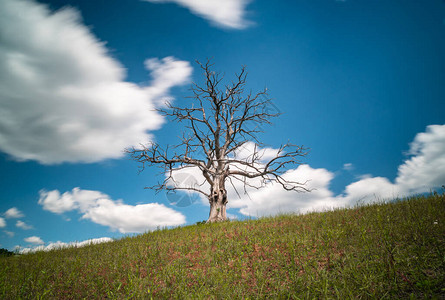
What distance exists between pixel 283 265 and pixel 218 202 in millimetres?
11655

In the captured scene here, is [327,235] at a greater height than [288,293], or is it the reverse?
[327,235]

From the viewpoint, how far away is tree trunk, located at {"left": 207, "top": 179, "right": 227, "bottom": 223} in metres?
18.6

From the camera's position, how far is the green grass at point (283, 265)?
580cm

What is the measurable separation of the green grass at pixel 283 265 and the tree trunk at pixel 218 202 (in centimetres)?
731

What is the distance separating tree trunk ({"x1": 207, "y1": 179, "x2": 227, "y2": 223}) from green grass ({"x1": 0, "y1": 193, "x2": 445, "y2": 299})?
24.0 feet

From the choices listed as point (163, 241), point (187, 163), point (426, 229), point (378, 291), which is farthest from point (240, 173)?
point (378, 291)

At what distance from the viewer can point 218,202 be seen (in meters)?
19.0

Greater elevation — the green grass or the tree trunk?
the tree trunk

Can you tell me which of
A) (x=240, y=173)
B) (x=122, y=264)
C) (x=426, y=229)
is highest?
(x=240, y=173)

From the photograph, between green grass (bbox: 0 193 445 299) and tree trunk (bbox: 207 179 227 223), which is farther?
tree trunk (bbox: 207 179 227 223)

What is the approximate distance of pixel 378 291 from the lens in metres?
5.39

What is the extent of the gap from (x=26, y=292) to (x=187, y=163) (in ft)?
43.8

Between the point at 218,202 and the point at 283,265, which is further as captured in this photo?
the point at 218,202

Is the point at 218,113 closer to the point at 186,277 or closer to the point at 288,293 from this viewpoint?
the point at 186,277
